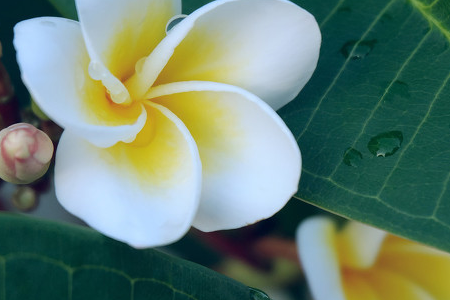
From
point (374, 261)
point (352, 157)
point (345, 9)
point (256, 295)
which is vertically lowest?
point (374, 261)

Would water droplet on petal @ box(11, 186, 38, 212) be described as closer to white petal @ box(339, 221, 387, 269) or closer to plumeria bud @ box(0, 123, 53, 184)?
plumeria bud @ box(0, 123, 53, 184)

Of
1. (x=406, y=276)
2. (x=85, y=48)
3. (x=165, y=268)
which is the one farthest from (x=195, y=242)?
(x=85, y=48)

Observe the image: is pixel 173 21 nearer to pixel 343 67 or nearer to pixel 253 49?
pixel 253 49

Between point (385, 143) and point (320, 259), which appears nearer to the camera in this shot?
point (385, 143)

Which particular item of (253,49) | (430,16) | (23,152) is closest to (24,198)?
(23,152)

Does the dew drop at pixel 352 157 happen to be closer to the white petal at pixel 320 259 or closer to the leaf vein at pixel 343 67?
the leaf vein at pixel 343 67

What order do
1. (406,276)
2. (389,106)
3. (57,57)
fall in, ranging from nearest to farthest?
1. (57,57)
2. (389,106)
3. (406,276)

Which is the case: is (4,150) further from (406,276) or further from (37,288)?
(406,276)
